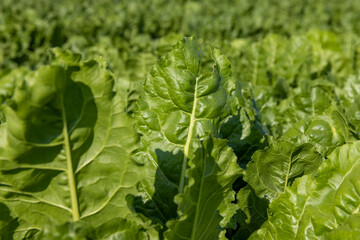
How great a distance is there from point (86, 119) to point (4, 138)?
235 millimetres

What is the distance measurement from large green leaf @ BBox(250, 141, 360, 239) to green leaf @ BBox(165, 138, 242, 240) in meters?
0.23

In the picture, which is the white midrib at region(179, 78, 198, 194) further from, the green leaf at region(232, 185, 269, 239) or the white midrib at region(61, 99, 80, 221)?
the white midrib at region(61, 99, 80, 221)

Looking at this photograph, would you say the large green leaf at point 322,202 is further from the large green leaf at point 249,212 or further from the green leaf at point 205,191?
the green leaf at point 205,191

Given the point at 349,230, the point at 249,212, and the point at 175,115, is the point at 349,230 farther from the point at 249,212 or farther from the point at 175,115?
the point at 175,115

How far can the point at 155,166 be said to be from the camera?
1414 mm

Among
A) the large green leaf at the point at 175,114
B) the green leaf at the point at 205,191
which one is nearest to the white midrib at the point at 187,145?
the large green leaf at the point at 175,114

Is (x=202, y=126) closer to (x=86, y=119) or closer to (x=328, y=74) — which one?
(x=86, y=119)

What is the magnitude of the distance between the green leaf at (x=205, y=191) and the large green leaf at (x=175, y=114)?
14 cm

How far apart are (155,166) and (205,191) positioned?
0.89 ft

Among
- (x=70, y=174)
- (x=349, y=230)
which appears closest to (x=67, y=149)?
(x=70, y=174)

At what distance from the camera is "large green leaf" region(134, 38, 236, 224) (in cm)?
138

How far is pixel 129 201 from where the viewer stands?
124 centimetres

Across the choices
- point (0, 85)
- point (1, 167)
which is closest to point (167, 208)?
point (1, 167)

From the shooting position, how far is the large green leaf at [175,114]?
54.2 inches
